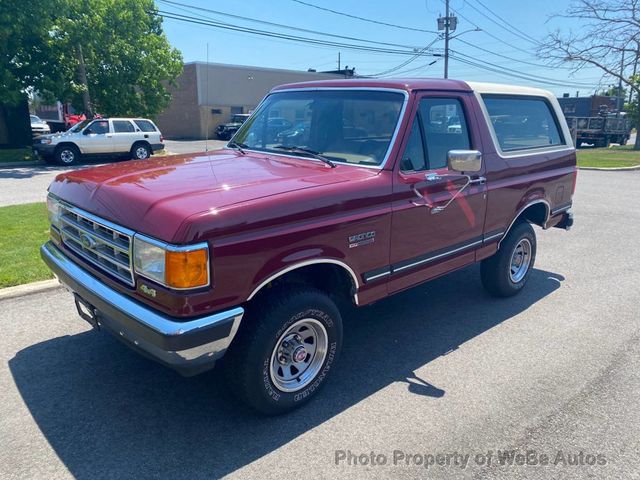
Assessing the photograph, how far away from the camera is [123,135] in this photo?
1895 centimetres

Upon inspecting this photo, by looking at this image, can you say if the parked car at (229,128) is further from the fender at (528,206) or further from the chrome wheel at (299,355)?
the chrome wheel at (299,355)

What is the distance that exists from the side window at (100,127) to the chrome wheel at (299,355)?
17730mm

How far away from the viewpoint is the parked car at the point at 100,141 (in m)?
17.8

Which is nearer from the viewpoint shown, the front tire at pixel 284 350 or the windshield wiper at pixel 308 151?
the front tire at pixel 284 350

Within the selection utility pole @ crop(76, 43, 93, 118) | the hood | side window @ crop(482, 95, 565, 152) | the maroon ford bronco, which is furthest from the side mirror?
utility pole @ crop(76, 43, 93, 118)

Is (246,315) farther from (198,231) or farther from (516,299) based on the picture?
(516,299)

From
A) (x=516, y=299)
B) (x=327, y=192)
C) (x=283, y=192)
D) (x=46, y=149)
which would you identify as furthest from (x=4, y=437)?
(x=46, y=149)

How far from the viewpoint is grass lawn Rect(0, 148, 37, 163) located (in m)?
19.3

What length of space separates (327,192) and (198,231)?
0.94 m

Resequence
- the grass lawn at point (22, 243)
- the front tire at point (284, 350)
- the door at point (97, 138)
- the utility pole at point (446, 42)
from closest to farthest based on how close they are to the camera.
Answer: the front tire at point (284, 350), the grass lawn at point (22, 243), the door at point (97, 138), the utility pole at point (446, 42)

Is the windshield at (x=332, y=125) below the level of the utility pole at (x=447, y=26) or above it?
below

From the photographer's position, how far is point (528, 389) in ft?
11.9

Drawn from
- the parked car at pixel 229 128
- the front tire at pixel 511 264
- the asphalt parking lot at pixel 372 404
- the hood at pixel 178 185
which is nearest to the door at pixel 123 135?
the parked car at pixel 229 128

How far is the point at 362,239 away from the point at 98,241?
5.56 ft
